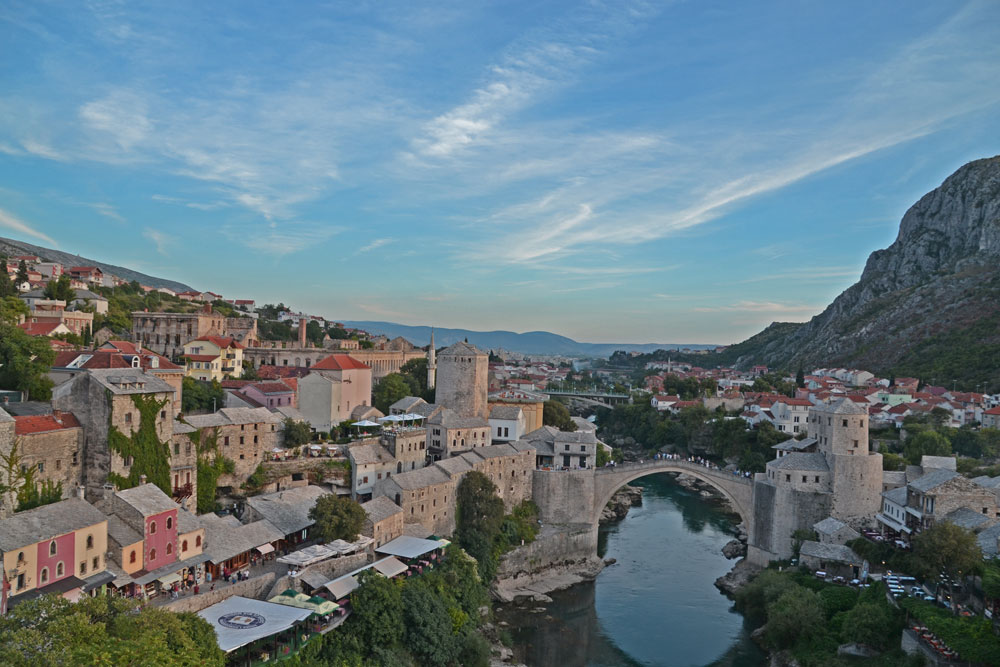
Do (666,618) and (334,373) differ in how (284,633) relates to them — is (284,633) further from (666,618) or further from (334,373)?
(334,373)

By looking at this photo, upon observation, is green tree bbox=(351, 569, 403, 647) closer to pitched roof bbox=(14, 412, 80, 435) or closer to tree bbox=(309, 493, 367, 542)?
tree bbox=(309, 493, 367, 542)

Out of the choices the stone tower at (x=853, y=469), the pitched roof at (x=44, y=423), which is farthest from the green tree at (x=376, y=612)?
the stone tower at (x=853, y=469)

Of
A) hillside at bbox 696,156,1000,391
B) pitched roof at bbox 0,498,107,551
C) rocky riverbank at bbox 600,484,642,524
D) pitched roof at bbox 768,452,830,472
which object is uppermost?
hillside at bbox 696,156,1000,391

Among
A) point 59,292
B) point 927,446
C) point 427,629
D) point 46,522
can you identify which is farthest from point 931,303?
point 46,522

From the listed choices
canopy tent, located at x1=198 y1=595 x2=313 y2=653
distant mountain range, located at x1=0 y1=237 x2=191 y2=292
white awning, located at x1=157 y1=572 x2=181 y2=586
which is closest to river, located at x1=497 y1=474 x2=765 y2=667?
canopy tent, located at x1=198 y1=595 x2=313 y2=653

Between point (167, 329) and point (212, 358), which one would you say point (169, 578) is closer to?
point (212, 358)
